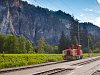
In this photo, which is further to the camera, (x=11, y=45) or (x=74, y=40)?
(x=74, y=40)

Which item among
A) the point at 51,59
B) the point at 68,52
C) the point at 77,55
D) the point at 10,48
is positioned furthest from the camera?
the point at 10,48

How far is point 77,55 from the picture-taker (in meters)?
55.7

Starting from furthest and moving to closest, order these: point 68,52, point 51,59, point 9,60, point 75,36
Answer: point 75,36 → point 68,52 → point 51,59 → point 9,60

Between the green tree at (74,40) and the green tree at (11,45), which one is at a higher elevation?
the green tree at (74,40)

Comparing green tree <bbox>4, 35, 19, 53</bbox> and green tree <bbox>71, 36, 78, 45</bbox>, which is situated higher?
green tree <bbox>71, 36, 78, 45</bbox>

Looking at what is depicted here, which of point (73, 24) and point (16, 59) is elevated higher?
point (73, 24)

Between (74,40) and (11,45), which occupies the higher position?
(74,40)

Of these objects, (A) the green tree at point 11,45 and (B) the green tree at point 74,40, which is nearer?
(A) the green tree at point 11,45

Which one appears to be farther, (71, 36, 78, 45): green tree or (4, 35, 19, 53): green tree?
(71, 36, 78, 45): green tree

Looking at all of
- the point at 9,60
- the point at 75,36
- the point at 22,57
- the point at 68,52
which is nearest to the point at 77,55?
the point at 68,52

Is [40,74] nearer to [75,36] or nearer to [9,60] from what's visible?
[9,60]

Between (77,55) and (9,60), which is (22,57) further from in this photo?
(77,55)

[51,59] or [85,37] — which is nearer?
[51,59]

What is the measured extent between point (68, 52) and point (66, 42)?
3296 inches
